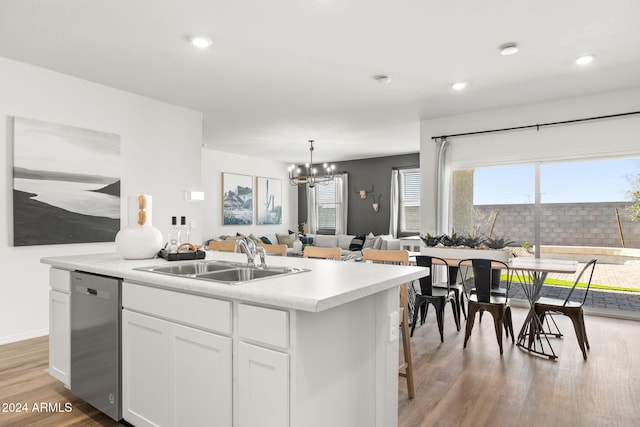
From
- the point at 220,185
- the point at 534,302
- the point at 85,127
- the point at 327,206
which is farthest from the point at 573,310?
the point at 327,206

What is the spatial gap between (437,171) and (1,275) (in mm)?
5102

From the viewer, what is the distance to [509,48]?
3.18m

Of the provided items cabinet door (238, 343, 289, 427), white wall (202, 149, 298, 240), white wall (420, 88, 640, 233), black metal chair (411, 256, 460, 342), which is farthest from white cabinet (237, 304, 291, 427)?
white wall (202, 149, 298, 240)

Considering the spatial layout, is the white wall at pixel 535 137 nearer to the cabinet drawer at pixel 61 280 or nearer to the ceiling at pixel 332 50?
the ceiling at pixel 332 50

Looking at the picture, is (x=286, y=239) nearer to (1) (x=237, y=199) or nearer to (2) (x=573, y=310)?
(1) (x=237, y=199)

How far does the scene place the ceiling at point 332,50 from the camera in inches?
104

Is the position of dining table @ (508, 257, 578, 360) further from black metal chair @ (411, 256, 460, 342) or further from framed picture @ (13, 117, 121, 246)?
framed picture @ (13, 117, 121, 246)

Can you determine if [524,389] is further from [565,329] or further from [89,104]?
[89,104]

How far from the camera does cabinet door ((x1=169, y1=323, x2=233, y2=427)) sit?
1.57 metres

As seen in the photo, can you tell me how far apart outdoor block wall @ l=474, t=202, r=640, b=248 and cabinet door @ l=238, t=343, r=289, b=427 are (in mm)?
4656

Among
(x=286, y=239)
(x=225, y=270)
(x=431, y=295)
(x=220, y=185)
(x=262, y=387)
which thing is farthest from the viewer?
(x=286, y=239)

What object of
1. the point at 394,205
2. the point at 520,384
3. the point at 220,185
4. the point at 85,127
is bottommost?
the point at 520,384

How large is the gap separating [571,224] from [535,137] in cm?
121

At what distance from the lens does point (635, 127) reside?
4.25 meters
